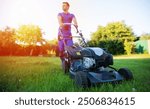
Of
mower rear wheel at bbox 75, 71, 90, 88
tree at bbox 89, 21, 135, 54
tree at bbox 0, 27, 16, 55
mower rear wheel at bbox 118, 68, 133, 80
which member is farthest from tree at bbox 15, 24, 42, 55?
mower rear wheel at bbox 118, 68, 133, 80

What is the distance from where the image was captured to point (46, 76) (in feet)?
12.3

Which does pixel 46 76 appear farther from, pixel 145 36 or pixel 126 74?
pixel 145 36

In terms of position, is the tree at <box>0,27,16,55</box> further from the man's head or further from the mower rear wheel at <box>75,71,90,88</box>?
the mower rear wheel at <box>75,71,90,88</box>

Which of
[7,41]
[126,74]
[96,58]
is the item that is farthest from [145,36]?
[7,41]

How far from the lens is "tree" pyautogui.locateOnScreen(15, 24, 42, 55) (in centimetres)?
369

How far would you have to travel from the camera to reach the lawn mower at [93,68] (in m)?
3.22

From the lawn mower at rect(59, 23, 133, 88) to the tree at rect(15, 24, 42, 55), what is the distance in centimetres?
35

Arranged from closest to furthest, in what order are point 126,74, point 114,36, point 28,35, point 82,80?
point 82,80 → point 126,74 → point 28,35 → point 114,36

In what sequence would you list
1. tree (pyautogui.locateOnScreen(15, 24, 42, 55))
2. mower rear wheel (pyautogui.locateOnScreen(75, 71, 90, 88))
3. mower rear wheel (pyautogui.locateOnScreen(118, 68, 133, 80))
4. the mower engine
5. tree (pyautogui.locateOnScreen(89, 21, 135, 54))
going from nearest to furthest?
mower rear wheel (pyautogui.locateOnScreen(75, 71, 90, 88)) < the mower engine < mower rear wheel (pyautogui.locateOnScreen(118, 68, 133, 80)) < tree (pyautogui.locateOnScreen(15, 24, 42, 55)) < tree (pyautogui.locateOnScreen(89, 21, 135, 54))

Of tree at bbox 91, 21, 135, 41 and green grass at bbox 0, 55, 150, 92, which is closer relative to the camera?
green grass at bbox 0, 55, 150, 92

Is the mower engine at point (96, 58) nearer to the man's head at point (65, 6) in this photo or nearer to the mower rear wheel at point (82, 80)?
the mower rear wheel at point (82, 80)

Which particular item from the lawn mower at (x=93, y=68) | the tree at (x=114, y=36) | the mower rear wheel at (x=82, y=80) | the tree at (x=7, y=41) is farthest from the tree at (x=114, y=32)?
the tree at (x=7, y=41)

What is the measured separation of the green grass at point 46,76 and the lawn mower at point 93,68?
0.07 meters

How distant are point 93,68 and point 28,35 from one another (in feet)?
2.85
